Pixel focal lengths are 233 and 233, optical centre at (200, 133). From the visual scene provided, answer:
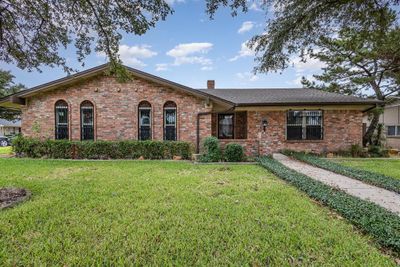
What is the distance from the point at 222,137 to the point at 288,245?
39.3 ft

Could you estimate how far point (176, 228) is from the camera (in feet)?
12.2

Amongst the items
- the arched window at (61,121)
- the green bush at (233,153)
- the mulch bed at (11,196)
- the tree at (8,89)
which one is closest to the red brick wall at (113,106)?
the arched window at (61,121)

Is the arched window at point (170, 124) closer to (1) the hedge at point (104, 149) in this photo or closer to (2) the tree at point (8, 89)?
(1) the hedge at point (104, 149)

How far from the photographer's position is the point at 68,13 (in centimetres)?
608

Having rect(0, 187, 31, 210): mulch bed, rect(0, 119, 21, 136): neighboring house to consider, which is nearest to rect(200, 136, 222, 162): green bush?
rect(0, 187, 31, 210): mulch bed

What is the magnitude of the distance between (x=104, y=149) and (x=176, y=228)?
9273mm

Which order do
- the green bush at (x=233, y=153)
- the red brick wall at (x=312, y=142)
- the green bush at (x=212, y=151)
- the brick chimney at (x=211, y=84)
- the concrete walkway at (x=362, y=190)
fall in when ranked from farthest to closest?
the brick chimney at (x=211, y=84)
the red brick wall at (x=312, y=142)
the green bush at (x=233, y=153)
the green bush at (x=212, y=151)
the concrete walkway at (x=362, y=190)

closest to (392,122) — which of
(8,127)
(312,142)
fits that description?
(312,142)

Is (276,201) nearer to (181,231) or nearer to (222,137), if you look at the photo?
(181,231)

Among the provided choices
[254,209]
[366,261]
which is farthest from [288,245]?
[254,209]

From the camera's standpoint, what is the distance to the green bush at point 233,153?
11195 millimetres

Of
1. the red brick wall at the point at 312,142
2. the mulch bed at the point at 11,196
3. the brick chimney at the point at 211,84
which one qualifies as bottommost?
the mulch bed at the point at 11,196

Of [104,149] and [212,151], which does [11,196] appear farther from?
[212,151]

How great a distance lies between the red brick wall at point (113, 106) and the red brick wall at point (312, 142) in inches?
119
